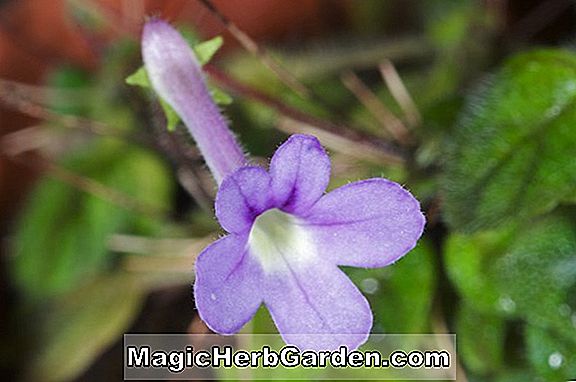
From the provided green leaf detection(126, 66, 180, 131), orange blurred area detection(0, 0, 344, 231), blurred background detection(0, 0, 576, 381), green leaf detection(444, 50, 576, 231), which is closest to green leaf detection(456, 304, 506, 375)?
blurred background detection(0, 0, 576, 381)

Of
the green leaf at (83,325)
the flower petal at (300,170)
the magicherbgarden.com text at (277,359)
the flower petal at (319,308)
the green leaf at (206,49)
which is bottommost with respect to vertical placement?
the flower petal at (319,308)

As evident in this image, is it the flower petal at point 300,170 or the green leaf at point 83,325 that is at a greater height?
the green leaf at point 83,325

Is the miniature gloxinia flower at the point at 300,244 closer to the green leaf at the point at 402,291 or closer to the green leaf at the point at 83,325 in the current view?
the green leaf at the point at 402,291

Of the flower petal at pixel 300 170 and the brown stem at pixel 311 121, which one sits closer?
the flower petal at pixel 300 170

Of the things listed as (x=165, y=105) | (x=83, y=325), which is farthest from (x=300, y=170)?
(x=83, y=325)

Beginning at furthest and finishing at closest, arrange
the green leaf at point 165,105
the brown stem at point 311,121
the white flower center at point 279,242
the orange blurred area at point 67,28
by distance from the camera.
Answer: the orange blurred area at point 67,28, the brown stem at point 311,121, the green leaf at point 165,105, the white flower center at point 279,242

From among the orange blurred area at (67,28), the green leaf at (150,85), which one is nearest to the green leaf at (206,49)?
the green leaf at (150,85)

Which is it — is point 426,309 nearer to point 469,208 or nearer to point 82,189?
point 469,208

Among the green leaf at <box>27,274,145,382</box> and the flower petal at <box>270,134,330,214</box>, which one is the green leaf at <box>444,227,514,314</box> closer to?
the flower petal at <box>270,134,330,214</box>
